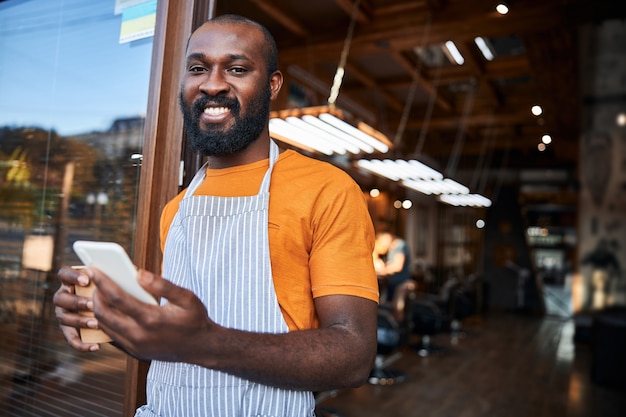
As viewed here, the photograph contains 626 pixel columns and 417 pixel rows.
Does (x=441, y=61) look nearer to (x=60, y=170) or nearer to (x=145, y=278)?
(x=60, y=170)

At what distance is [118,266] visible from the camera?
63 cm

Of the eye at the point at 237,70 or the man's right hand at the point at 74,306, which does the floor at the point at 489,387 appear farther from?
the eye at the point at 237,70

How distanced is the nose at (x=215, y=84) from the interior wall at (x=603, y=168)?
→ 884 cm

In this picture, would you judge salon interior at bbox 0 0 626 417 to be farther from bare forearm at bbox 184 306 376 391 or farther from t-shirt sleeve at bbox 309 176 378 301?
bare forearm at bbox 184 306 376 391

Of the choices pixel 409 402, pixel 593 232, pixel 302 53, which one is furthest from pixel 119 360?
pixel 593 232

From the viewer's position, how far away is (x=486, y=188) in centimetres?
1340

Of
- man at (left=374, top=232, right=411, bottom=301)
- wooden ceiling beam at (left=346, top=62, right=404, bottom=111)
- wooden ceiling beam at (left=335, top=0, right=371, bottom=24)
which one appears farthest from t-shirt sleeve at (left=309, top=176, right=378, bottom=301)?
wooden ceiling beam at (left=346, top=62, right=404, bottom=111)

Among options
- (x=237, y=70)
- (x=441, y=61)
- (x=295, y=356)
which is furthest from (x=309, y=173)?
(x=441, y=61)

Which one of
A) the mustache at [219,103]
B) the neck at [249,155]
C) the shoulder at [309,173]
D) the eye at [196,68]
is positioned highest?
the eye at [196,68]

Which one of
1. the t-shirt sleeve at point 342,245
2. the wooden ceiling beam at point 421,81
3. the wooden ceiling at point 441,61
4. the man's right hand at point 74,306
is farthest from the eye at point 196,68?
the wooden ceiling beam at point 421,81

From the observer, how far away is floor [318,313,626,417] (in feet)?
14.3

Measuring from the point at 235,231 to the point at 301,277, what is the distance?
17cm

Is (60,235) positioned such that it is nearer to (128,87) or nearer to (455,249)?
(128,87)

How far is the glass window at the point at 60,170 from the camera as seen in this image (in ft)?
5.39
